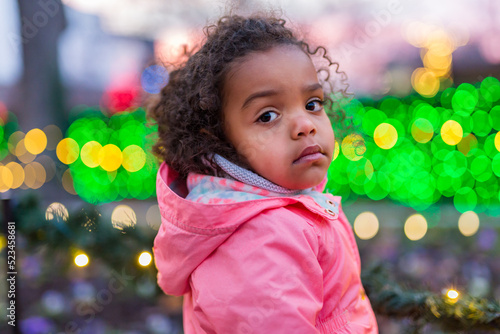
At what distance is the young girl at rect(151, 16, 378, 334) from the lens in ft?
2.71

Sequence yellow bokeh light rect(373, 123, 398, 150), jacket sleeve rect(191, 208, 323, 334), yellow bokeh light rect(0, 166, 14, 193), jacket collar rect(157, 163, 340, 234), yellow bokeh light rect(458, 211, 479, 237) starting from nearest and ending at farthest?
jacket sleeve rect(191, 208, 323, 334)
jacket collar rect(157, 163, 340, 234)
yellow bokeh light rect(458, 211, 479, 237)
yellow bokeh light rect(373, 123, 398, 150)
yellow bokeh light rect(0, 166, 14, 193)

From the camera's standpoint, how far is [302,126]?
3.14 ft

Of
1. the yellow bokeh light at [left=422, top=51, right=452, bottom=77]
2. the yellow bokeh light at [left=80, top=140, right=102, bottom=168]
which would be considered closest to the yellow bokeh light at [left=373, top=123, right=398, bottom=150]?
the yellow bokeh light at [left=422, top=51, right=452, bottom=77]

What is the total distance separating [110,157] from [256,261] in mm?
3242

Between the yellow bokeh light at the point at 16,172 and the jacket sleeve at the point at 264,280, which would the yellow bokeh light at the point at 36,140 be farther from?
the jacket sleeve at the point at 264,280

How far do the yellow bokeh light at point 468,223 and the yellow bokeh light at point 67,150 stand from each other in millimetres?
3237

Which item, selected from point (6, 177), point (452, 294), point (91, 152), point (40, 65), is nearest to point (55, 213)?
point (452, 294)

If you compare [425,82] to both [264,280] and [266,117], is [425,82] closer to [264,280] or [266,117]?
[266,117]

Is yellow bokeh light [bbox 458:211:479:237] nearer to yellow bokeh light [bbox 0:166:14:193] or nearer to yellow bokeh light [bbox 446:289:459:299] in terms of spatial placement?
yellow bokeh light [bbox 446:289:459:299]

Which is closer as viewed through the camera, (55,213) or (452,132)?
(55,213)

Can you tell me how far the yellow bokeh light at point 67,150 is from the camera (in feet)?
12.7

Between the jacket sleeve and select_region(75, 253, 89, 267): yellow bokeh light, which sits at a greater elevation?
the jacket sleeve

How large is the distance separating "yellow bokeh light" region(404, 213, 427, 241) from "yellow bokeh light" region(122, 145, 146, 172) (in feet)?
7.40

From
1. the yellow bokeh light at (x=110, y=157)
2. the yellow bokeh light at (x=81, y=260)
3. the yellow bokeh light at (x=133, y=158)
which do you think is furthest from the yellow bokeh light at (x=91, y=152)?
the yellow bokeh light at (x=81, y=260)
